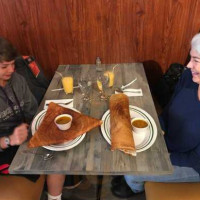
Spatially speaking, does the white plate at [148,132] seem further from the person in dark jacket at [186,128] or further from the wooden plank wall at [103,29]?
the wooden plank wall at [103,29]

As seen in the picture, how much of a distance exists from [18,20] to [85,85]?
88 cm

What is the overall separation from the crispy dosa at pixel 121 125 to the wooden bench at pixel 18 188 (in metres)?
0.62

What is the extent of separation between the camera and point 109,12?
1639 millimetres

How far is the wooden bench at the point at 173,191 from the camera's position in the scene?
3.78ft

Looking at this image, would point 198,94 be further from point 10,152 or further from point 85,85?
point 10,152

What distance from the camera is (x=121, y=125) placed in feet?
3.55

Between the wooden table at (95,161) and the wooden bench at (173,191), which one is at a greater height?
the wooden table at (95,161)

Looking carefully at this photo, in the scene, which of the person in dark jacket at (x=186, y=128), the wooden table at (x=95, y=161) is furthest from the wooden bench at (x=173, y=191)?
the wooden table at (x=95, y=161)

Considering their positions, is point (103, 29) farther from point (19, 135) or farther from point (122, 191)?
point (122, 191)

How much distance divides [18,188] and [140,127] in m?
0.82

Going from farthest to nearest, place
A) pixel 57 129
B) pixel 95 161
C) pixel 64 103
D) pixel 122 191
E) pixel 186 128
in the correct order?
pixel 122 191 < pixel 64 103 < pixel 186 128 < pixel 57 129 < pixel 95 161

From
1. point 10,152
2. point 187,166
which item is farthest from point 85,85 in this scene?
point 187,166

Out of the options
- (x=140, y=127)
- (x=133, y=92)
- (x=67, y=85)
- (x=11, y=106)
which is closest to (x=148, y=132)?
(x=140, y=127)

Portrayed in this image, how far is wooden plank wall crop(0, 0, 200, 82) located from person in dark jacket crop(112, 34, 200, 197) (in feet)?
2.04
